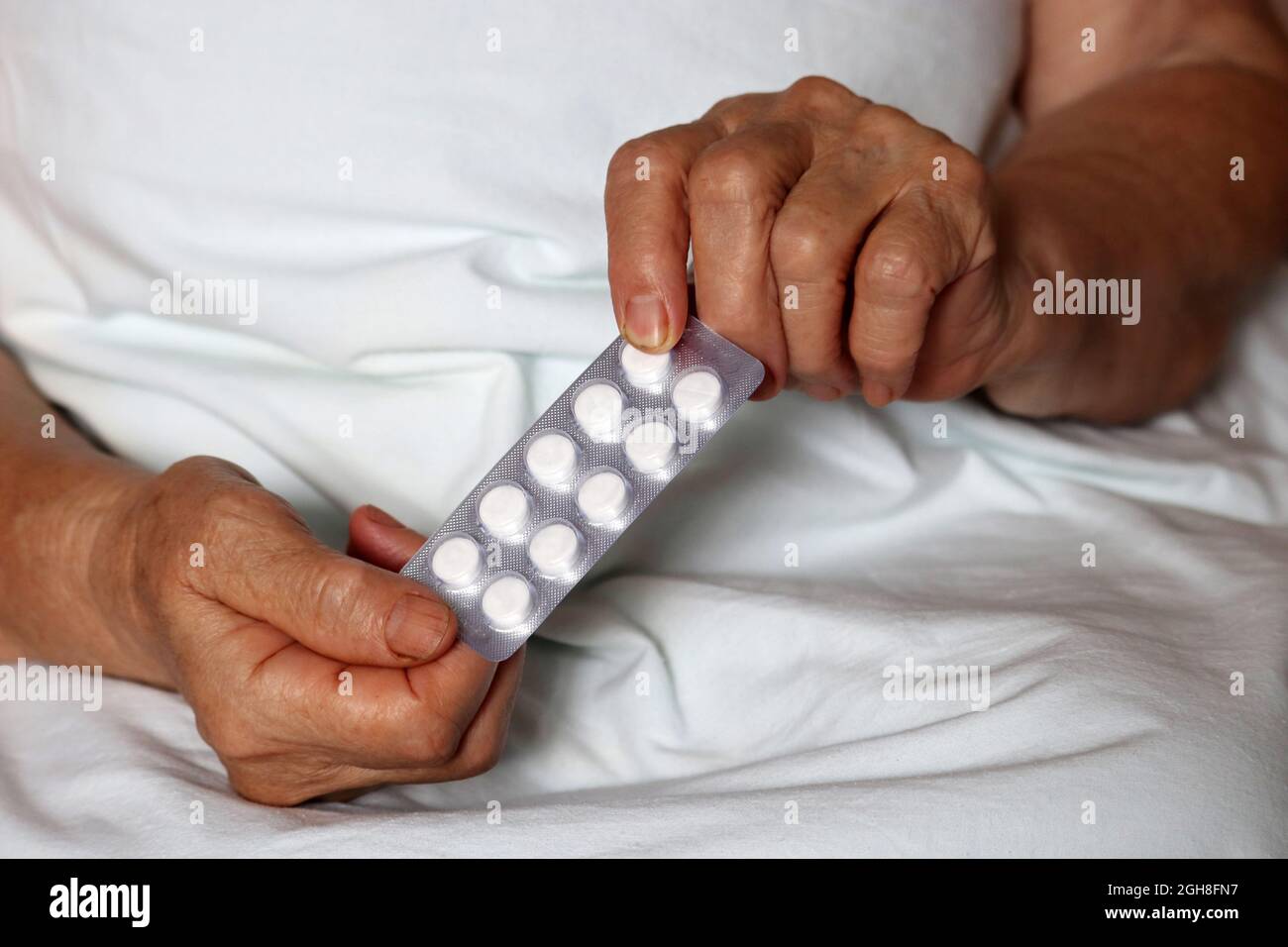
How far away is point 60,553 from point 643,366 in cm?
34

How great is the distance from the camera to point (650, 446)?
0.55 metres

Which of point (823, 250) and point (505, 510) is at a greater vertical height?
point (823, 250)

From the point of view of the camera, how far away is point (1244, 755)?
501 millimetres

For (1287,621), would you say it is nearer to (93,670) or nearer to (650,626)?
(650,626)

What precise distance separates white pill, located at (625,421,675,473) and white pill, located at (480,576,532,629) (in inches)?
3.0

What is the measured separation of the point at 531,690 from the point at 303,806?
129mm

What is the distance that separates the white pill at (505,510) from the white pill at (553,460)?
0.01m

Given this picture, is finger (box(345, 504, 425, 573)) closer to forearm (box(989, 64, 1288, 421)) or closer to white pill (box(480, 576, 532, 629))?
white pill (box(480, 576, 532, 629))

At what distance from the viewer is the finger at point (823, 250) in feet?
1.69

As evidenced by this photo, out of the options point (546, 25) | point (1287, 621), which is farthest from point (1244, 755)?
point (546, 25)

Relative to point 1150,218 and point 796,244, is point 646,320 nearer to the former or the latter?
point 796,244

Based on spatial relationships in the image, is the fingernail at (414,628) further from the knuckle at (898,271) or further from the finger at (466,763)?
the knuckle at (898,271)

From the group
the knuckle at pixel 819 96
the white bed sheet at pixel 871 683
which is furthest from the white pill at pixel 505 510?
the knuckle at pixel 819 96

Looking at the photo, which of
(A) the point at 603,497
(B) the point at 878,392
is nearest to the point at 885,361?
(B) the point at 878,392
